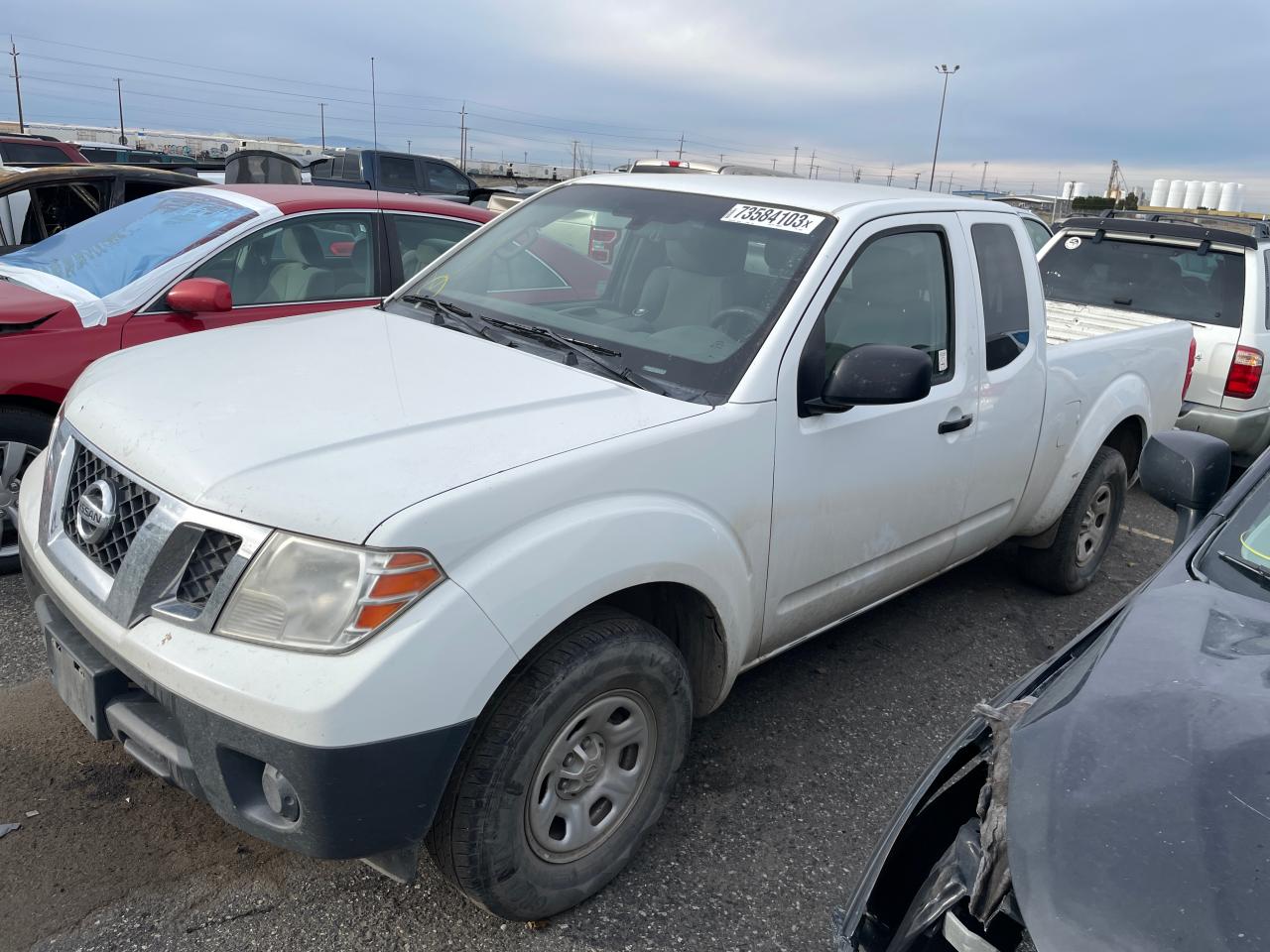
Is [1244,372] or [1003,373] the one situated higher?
[1003,373]

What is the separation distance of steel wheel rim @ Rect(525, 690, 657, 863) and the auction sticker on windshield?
1.58 metres

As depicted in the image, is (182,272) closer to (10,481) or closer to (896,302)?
(10,481)

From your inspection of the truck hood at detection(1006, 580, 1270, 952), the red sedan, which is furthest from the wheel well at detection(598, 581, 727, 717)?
the red sedan

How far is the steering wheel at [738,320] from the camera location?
9.51 feet

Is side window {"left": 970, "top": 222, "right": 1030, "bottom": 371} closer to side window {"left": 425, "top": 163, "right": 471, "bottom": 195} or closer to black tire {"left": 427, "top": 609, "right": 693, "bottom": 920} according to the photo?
black tire {"left": 427, "top": 609, "right": 693, "bottom": 920}

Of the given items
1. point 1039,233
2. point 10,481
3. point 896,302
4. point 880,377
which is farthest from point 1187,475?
point 1039,233

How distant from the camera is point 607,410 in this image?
2564 millimetres

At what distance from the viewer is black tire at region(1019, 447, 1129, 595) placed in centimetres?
466

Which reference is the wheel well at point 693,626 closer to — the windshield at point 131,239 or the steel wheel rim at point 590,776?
the steel wheel rim at point 590,776

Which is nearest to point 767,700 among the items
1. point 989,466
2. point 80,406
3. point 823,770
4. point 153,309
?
point 823,770

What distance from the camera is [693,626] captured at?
282 centimetres

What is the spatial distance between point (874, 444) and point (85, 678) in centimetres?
230

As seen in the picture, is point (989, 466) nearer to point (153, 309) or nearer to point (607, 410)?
point (607, 410)

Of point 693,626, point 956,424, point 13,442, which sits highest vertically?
point 956,424
